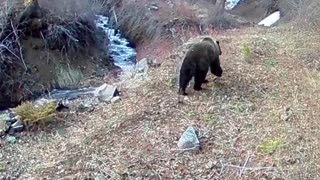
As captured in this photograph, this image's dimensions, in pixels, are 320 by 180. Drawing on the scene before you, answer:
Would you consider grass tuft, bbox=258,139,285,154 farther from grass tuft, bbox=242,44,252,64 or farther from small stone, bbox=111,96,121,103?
grass tuft, bbox=242,44,252,64

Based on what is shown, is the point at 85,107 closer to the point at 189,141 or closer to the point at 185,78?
the point at 185,78

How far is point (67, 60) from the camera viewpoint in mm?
13602

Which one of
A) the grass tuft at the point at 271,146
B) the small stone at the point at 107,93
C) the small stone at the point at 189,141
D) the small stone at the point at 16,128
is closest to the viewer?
the grass tuft at the point at 271,146

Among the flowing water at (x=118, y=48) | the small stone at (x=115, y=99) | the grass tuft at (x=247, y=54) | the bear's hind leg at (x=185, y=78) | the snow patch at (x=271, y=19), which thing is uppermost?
the bear's hind leg at (x=185, y=78)

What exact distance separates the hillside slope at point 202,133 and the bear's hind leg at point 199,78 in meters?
0.16

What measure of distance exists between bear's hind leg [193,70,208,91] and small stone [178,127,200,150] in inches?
60.4

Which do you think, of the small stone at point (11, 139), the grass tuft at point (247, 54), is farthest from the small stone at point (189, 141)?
the grass tuft at point (247, 54)

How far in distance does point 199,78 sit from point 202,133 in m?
1.48

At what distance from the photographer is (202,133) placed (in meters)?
6.93

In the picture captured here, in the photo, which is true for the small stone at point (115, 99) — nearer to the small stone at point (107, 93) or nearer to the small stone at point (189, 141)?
the small stone at point (107, 93)

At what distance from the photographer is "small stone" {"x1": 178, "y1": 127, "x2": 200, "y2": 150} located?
6.57 metres

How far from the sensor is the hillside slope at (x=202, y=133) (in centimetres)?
616

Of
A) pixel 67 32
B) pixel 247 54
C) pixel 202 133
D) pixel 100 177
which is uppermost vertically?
pixel 247 54

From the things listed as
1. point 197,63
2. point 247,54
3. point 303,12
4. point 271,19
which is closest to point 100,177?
point 197,63
